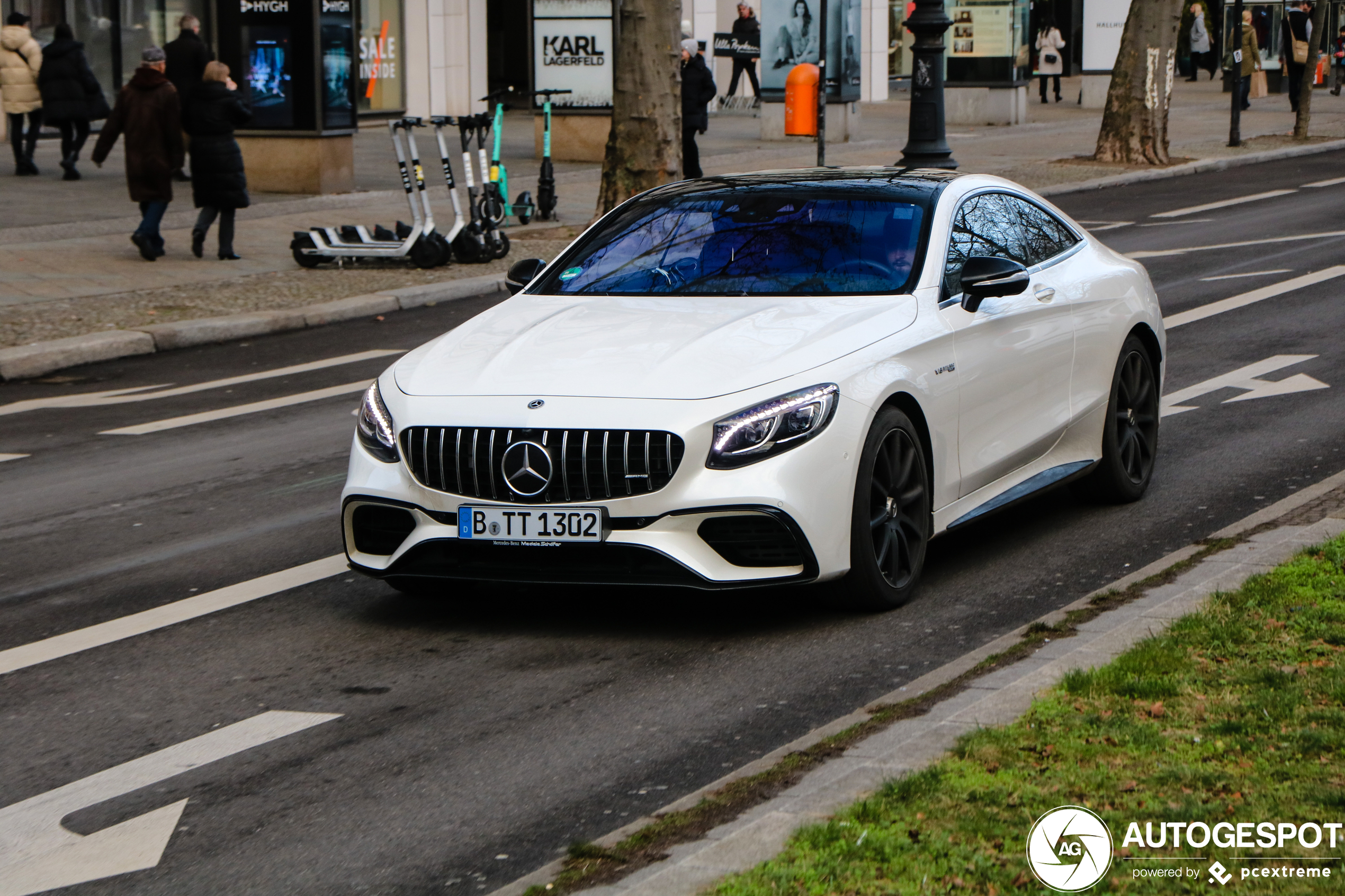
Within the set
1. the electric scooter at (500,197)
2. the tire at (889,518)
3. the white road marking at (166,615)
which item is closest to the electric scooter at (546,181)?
the electric scooter at (500,197)

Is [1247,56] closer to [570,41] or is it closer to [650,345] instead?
[570,41]

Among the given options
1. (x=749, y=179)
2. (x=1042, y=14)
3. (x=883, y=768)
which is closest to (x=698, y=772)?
(x=883, y=768)

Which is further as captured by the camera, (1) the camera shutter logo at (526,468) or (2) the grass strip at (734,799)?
(1) the camera shutter logo at (526,468)

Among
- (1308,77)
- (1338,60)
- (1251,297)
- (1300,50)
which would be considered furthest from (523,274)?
(1338,60)

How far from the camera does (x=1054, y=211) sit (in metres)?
8.51

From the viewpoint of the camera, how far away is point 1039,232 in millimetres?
8250

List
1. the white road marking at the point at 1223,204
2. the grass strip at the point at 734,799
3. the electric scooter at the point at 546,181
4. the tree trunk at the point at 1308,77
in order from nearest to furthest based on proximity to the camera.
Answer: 1. the grass strip at the point at 734,799
2. the electric scooter at the point at 546,181
3. the white road marking at the point at 1223,204
4. the tree trunk at the point at 1308,77

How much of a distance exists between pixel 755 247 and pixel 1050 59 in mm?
40908

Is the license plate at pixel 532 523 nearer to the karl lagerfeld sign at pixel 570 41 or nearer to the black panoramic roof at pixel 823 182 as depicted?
the black panoramic roof at pixel 823 182

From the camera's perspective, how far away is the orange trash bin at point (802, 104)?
93.0 ft

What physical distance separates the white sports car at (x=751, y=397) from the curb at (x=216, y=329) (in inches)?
248

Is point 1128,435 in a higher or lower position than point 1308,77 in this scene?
lower

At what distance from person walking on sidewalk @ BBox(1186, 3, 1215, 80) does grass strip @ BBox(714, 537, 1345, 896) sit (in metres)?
52.9

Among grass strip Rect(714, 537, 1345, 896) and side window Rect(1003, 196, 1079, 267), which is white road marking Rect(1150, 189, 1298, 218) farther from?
grass strip Rect(714, 537, 1345, 896)
